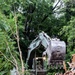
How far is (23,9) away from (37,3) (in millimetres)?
612

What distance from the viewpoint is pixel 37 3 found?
1186cm

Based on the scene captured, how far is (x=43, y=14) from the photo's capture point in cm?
1239

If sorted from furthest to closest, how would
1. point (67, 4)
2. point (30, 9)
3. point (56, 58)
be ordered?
point (30, 9), point (67, 4), point (56, 58)

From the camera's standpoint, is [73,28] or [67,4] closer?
[73,28]

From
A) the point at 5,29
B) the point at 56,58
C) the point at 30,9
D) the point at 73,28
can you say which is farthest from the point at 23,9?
the point at 5,29

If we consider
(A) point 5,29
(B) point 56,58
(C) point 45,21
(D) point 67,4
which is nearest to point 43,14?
(C) point 45,21

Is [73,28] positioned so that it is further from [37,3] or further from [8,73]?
[8,73]

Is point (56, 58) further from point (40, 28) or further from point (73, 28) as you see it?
point (40, 28)

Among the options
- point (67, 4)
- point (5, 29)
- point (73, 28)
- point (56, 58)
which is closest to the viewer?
point (5, 29)

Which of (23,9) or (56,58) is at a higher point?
(23,9)

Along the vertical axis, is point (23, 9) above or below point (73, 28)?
above

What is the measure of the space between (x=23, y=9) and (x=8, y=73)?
9144 millimetres

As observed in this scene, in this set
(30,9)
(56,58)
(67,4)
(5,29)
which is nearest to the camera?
(5,29)

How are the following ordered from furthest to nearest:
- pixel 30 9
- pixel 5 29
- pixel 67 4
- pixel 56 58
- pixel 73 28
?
pixel 30 9, pixel 67 4, pixel 73 28, pixel 56 58, pixel 5 29
